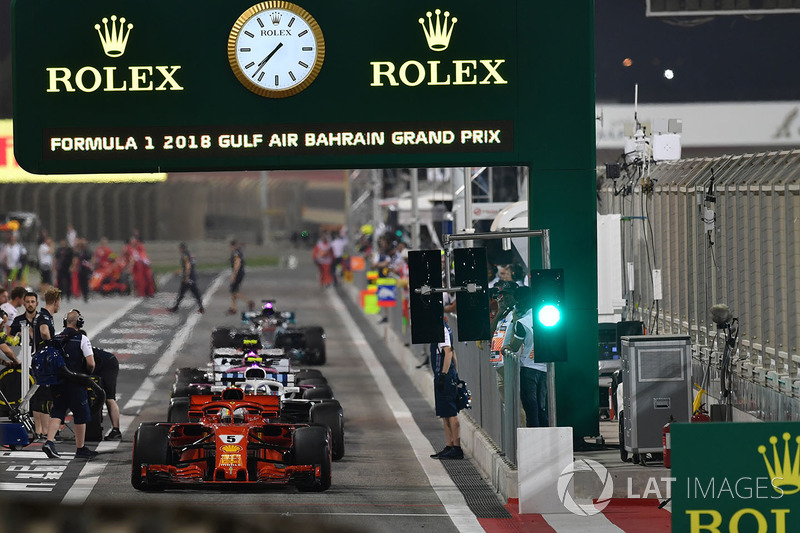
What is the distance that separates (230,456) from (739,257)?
634cm

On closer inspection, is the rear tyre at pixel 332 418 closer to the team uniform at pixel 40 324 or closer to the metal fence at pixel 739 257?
the team uniform at pixel 40 324

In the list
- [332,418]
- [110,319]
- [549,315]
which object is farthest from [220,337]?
[110,319]

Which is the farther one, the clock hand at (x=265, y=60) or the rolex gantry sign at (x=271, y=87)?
the clock hand at (x=265, y=60)

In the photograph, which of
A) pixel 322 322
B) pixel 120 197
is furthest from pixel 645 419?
pixel 120 197

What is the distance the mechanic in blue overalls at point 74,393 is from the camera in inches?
662

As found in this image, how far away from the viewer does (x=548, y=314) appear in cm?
1351

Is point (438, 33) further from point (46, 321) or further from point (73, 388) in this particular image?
point (46, 321)

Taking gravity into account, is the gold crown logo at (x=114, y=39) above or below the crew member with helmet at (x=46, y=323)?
above

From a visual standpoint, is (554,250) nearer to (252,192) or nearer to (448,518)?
(448,518)

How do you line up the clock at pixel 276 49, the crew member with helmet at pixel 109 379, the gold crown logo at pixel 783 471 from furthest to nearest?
1. the crew member with helmet at pixel 109 379
2. the clock at pixel 276 49
3. the gold crown logo at pixel 783 471

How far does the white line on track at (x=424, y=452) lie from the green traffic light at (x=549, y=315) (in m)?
1.75

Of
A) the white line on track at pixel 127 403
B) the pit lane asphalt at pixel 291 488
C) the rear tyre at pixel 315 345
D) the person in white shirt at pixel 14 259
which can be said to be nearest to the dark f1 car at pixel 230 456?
the pit lane asphalt at pixel 291 488

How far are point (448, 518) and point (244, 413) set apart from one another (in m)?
2.61

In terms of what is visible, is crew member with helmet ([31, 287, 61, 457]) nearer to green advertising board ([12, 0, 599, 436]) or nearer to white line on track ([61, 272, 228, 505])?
white line on track ([61, 272, 228, 505])
